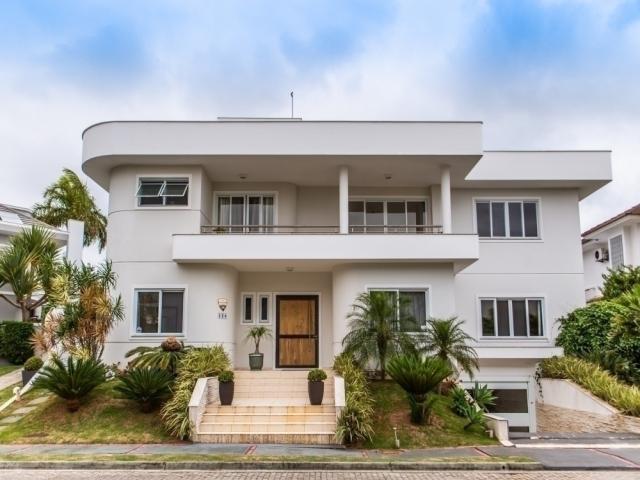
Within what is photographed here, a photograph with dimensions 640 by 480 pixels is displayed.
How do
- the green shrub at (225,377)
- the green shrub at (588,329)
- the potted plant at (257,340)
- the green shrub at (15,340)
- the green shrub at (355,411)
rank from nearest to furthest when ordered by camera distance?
the green shrub at (355,411)
the green shrub at (225,377)
the potted plant at (257,340)
the green shrub at (588,329)
the green shrub at (15,340)

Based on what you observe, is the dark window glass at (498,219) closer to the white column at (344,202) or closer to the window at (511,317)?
the window at (511,317)

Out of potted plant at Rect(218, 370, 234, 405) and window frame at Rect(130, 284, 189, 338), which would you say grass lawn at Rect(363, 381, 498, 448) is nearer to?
potted plant at Rect(218, 370, 234, 405)

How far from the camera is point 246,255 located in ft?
52.4

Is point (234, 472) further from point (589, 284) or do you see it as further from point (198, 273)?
point (589, 284)

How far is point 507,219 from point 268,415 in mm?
11245

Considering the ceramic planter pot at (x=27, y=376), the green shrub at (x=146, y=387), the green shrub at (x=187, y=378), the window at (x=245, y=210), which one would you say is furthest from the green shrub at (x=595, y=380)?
the ceramic planter pot at (x=27, y=376)

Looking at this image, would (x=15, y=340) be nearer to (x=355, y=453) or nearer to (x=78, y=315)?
(x=78, y=315)

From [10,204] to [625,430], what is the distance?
1195 inches

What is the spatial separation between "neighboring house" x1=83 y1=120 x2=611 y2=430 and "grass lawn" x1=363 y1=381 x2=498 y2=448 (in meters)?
3.02

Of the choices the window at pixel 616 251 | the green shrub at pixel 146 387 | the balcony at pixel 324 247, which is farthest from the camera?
the window at pixel 616 251

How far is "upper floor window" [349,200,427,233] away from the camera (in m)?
19.1

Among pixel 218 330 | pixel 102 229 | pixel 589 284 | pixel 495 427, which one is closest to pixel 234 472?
pixel 495 427

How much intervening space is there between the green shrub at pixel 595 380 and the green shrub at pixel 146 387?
11.1 m

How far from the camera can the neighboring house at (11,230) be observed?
938 inches
